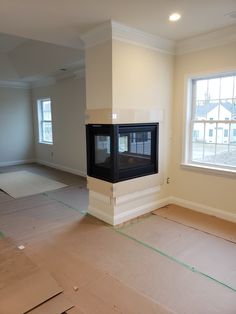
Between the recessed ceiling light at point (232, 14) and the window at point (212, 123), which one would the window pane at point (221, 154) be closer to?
the window at point (212, 123)

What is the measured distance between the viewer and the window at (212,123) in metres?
3.52

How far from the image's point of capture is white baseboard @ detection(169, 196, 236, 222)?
3.55 meters

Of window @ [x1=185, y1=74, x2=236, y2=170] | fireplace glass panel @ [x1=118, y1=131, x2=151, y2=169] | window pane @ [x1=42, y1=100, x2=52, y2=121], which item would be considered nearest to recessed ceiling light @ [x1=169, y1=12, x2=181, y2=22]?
window @ [x1=185, y1=74, x2=236, y2=170]

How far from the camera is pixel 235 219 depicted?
3.48 metres

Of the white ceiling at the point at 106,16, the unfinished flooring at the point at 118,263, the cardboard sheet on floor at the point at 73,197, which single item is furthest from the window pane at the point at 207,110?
the cardboard sheet on floor at the point at 73,197

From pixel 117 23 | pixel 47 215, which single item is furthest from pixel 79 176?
pixel 117 23

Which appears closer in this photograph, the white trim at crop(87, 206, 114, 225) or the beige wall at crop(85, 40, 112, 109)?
the beige wall at crop(85, 40, 112, 109)

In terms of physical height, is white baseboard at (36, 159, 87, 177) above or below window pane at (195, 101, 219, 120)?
below

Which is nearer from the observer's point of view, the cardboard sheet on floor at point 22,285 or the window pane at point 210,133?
the cardboard sheet on floor at point 22,285

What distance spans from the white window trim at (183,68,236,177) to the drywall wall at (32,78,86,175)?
109 inches

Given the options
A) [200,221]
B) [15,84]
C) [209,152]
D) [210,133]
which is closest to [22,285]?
[200,221]

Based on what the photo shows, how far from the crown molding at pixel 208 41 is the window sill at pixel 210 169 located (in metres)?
1.70

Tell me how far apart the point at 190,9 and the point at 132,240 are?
2.66 meters

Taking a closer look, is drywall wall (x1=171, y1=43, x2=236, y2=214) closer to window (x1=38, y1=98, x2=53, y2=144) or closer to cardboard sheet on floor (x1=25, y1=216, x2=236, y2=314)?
cardboard sheet on floor (x1=25, y1=216, x2=236, y2=314)
